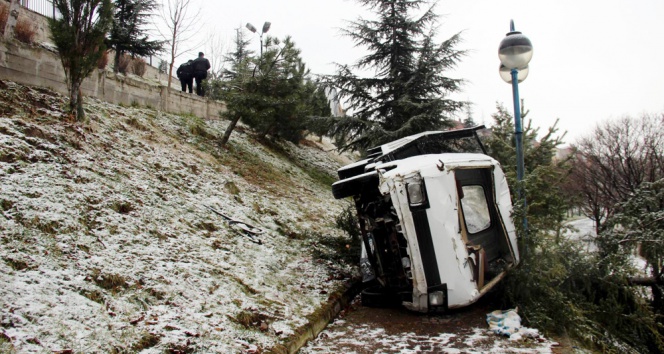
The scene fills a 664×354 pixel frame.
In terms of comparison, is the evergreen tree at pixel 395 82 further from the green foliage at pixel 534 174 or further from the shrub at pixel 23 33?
the shrub at pixel 23 33

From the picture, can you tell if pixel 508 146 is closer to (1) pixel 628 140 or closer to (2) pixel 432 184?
(2) pixel 432 184

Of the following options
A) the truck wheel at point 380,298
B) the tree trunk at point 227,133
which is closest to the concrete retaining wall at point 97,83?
the tree trunk at point 227,133

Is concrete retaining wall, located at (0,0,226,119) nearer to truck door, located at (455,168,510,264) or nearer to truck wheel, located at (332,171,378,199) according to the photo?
truck wheel, located at (332,171,378,199)

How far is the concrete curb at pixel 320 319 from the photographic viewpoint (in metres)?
3.73

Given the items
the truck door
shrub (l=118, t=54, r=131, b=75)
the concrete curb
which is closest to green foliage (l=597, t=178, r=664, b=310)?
the truck door

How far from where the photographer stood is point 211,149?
35.1 feet

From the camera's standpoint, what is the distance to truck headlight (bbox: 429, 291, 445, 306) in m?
4.31

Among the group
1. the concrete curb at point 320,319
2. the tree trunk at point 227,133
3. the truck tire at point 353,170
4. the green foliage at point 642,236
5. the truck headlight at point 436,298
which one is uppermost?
the tree trunk at point 227,133

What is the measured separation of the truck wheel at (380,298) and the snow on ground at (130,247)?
0.53 m

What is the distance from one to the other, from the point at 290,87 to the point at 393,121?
4.27 metres

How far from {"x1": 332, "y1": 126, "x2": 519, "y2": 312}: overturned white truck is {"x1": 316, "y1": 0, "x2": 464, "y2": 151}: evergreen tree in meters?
7.37

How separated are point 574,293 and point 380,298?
97.7 inches

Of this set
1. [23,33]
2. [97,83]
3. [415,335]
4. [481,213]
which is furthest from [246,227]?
[23,33]

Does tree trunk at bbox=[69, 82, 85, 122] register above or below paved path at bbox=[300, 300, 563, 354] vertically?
above
